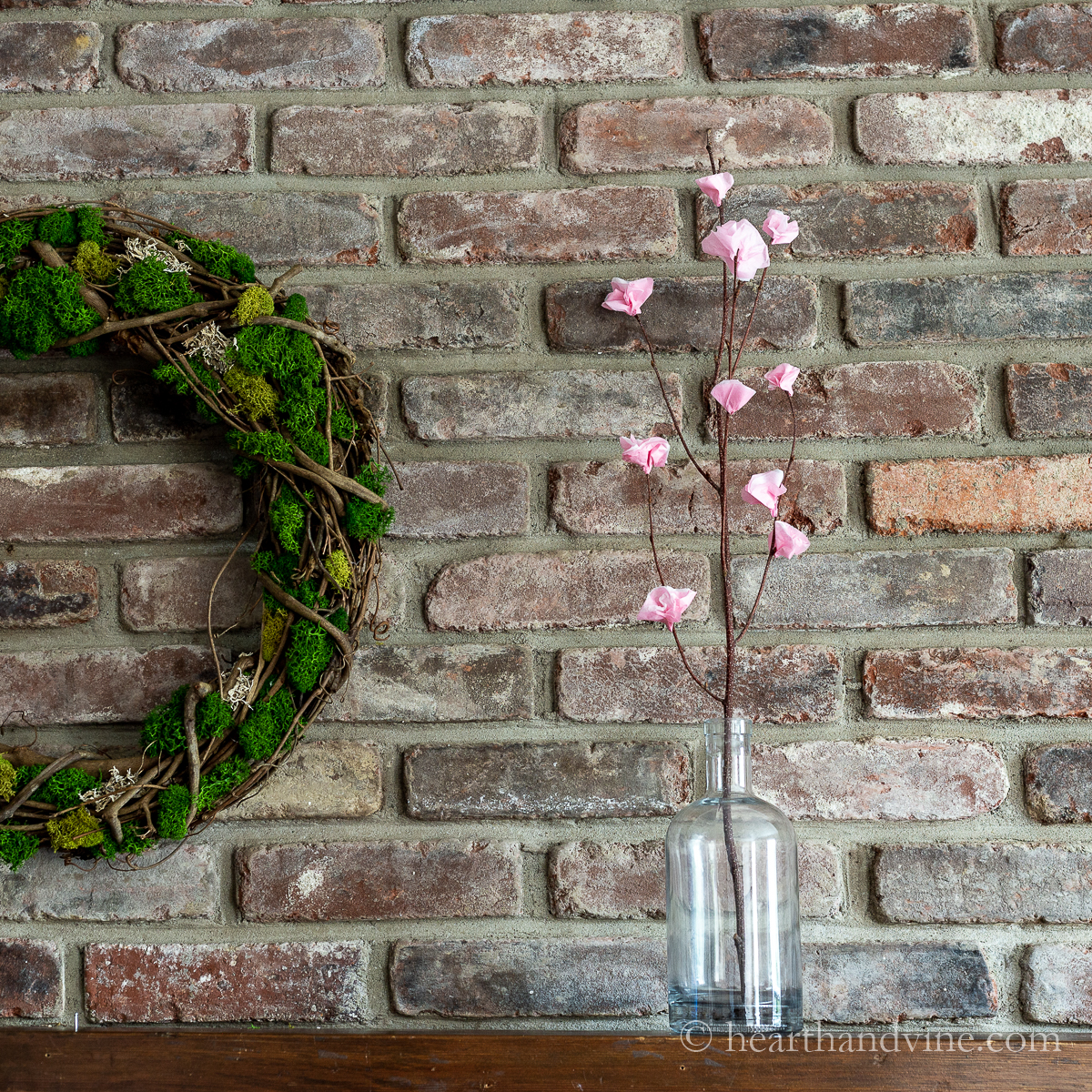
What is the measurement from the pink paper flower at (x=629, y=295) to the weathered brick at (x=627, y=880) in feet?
1.64

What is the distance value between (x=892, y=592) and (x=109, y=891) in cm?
80

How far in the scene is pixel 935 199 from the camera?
0.97 meters

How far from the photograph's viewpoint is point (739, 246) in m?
0.82

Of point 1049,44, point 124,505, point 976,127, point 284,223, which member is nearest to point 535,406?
point 284,223

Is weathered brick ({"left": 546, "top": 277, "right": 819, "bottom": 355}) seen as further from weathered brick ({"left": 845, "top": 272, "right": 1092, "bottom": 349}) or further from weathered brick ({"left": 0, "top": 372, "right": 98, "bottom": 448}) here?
weathered brick ({"left": 0, "top": 372, "right": 98, "bottom": 448})

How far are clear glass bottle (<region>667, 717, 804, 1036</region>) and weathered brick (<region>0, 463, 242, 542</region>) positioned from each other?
51 cm

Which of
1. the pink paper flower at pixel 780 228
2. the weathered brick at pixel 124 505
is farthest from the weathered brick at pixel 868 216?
the weathered brick at pixel 124 505

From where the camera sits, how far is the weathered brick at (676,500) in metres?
0.95

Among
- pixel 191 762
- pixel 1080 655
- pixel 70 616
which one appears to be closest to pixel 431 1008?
pixel 191 762

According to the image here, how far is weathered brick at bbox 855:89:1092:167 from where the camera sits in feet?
3.19

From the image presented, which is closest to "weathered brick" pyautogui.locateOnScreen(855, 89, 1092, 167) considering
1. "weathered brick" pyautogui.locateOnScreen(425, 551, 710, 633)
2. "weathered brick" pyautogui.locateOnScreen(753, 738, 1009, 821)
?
"weathered brick" pyautogui.locateOnScreen(425, 551, 710, 633)

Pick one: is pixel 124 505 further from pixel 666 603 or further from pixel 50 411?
pixel 666 603

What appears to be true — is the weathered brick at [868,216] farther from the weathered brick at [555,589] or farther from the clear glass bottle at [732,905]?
the clear glass bottle at [732,905]

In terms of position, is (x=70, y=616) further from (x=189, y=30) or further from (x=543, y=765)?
(x=189, y=30)
